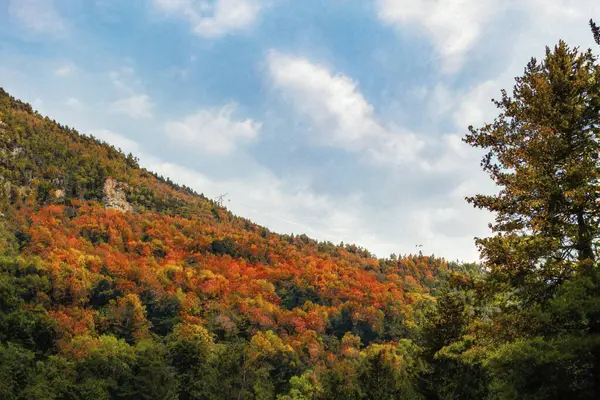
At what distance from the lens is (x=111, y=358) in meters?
63.2

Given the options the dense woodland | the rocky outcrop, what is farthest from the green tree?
the rocky outcrop

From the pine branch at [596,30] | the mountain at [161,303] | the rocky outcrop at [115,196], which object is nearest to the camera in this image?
the pine branch at [596,30]

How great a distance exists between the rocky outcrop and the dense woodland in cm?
192

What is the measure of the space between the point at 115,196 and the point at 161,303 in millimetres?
98679

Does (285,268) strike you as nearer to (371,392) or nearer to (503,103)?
(371,392)

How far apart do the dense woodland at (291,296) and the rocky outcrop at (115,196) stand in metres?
1.92

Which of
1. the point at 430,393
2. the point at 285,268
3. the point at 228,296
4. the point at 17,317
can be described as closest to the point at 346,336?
the point at 228,296

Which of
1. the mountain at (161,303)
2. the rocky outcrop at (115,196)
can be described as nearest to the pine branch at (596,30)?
the mountain at (161,303)

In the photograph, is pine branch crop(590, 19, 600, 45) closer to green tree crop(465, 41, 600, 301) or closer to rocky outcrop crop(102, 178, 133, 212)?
green tree crop(465, 41, 600, 301)

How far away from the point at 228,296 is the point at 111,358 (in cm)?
5468

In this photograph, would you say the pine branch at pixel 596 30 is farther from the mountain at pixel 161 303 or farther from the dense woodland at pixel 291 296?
the mountain at pixel 161 303

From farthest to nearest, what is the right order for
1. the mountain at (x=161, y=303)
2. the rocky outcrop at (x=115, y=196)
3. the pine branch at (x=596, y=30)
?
1. the rocky outcrop at (x=115, y=196)
2. the mountain at (x=161, y=303)
3. the pine branch at (x=596, y=30)

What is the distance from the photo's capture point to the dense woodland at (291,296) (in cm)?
1198

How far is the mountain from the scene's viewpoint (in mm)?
54594
